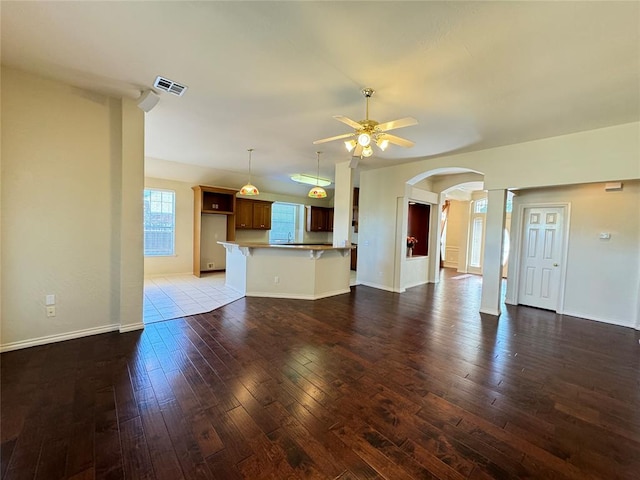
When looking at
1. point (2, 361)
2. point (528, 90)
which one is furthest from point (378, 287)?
point (2, 361)

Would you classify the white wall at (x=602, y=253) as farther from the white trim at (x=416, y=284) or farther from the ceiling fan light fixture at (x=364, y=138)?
the ceiling fan light fixture at (x=364, y=138)

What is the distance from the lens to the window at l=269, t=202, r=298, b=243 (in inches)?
374

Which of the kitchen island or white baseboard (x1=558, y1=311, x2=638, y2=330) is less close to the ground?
the kitchen island

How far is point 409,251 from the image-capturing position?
6.91 metres

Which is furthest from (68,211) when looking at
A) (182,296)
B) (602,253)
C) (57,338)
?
(602,253)

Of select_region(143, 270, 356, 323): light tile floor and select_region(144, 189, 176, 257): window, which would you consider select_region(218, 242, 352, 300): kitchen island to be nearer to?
select_region(143, 270, 356, 323): light tile floor

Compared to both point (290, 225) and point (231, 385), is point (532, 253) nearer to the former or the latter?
point (231, 385)

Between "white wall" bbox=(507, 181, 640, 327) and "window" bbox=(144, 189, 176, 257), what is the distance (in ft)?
27.9

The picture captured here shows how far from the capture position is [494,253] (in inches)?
184

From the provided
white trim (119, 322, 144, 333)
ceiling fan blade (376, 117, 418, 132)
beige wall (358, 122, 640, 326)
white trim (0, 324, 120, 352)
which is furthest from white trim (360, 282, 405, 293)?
white trim (0, 324, 120, 352)

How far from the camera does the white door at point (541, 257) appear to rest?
4.88 m

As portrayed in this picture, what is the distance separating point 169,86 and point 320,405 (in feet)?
11.4

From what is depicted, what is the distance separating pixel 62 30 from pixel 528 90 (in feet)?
13.8

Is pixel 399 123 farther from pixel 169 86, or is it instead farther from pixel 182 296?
pixel 182 296
